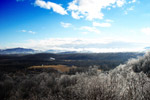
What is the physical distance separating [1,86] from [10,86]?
1.34 metres

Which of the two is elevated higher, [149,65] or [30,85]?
[149,65]

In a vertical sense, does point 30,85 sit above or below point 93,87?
below

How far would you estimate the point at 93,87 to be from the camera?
5.70 meters

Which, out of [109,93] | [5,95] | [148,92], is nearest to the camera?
[109,93]

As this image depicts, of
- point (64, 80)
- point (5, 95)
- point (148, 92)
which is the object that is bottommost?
point (5, 95)

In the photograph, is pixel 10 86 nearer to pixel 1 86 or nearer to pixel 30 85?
pixel 1 86

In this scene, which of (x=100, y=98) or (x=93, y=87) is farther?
(x=93, y=87)

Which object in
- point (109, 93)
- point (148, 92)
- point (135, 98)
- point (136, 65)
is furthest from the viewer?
point (136, 65)

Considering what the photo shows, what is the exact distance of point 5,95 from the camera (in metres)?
18.3

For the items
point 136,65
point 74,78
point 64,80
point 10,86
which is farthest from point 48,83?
point 136,65

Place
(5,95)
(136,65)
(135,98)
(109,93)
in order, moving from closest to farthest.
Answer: (135,98), (109,93), (136,65), (5,95)

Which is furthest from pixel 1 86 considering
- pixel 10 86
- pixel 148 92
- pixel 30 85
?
pixel 148 92

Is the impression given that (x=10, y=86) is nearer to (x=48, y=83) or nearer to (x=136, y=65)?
(x=48, y=83)

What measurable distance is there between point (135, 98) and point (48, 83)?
18387 millimetres
